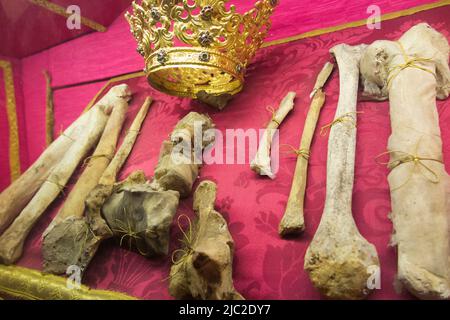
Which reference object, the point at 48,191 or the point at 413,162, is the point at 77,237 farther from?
the point at 413,162

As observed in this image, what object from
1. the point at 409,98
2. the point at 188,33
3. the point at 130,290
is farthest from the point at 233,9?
the point at 130,290

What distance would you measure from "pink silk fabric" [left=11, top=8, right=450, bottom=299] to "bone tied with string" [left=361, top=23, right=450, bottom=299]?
0.26 ft

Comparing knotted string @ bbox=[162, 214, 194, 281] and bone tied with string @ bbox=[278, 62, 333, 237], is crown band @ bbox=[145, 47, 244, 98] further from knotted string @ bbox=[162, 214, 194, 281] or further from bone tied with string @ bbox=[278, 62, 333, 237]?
knotted string @ bbox=[162, 214, 194, 281]

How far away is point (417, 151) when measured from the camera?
3.83 feet

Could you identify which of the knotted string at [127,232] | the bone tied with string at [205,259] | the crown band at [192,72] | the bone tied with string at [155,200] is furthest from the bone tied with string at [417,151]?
the knotted string at [127,232]

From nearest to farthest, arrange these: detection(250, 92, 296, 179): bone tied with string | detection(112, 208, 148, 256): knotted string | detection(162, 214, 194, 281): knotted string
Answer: detection(162, 214, 194, 281): knotted string < detection(112, 208, 148, 256): knotted string < detection(250, 92, 296, 179): bone tied with string

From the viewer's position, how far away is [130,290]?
4.35ft

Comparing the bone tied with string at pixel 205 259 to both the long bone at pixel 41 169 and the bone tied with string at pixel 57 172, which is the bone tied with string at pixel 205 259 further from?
the long bone at pixel 41 169

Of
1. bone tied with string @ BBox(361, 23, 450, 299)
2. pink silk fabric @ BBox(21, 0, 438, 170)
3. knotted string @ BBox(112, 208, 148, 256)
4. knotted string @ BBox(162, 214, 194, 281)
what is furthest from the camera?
pink silk fabric @ BBox(21, 0, 438, 170)

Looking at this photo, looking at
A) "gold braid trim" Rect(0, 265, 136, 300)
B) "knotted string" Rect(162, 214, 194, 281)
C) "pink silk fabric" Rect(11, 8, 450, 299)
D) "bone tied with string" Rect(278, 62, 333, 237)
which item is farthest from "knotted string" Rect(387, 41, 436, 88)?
"gold braid trim" Rect(0, 265, 136, 300)

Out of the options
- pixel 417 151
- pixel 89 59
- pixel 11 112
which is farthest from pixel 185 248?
pixel 89 59

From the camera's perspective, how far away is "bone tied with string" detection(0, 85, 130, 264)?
1.58 metres

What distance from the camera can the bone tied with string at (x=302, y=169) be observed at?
1.23 meters

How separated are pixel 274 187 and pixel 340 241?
1.33ft
